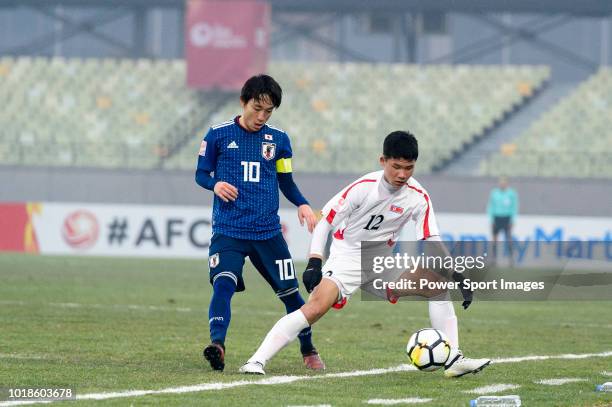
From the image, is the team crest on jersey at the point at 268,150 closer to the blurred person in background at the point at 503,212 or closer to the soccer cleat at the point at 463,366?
the soccer cleat at the point at 463,366

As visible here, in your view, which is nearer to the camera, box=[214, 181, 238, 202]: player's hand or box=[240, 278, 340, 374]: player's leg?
box=[240, 278, 340, 374]: player's leg

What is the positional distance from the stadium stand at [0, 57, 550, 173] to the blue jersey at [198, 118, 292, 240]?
2071 centimetres

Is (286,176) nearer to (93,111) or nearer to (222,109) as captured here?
(222,109)

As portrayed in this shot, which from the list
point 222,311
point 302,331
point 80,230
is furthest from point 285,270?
point 80,230

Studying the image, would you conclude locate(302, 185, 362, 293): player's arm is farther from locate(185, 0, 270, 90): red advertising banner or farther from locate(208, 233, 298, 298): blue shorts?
A: locate(185, 0, 270, 90): red advertising banner

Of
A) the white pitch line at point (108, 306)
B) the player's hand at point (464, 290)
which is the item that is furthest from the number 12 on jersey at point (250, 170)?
the white pitch line at point (108, 306)

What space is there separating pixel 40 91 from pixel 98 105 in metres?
1.90

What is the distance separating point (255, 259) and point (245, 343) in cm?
197

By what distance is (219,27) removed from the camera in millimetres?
33312

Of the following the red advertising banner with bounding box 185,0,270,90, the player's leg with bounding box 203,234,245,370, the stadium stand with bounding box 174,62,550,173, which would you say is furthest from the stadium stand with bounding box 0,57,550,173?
the player's leg with bounding box 203,234,245,370

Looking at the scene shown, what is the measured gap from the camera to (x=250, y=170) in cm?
876

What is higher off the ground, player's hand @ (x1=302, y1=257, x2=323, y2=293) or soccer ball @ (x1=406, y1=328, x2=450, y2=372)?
player's hand @ (x1=302, y1=257, x2=323, y2=293)

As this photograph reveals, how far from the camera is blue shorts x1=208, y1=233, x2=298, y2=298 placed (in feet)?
28.4

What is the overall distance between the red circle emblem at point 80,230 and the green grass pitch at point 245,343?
23.4 ft
